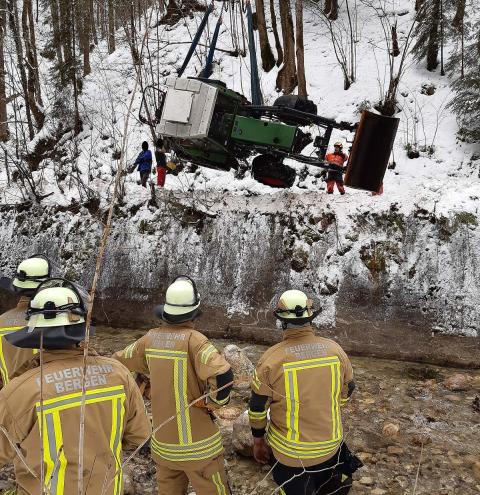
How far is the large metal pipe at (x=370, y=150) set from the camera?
5.42 m

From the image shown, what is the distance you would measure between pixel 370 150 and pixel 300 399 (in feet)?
12.1

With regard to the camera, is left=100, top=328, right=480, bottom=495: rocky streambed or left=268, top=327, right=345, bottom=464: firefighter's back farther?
left=100, top=328, right=480, bottom=495: rocky streambed

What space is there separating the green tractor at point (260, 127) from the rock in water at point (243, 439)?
327 centimetres

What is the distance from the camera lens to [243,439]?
4168mm

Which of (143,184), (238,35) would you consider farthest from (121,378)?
(238,35)

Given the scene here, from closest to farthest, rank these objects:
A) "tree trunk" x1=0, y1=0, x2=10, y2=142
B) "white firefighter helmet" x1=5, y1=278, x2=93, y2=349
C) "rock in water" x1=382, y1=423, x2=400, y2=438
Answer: "white firefighter helmet" x1=5, y1=278, x2=93, y2=349
"rock in water" x1=382, y1=423, x2=400, y2=438
"tree trunk" x1=0, y1=0, x2=10, y2=142

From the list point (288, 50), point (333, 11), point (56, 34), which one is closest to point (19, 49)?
point (56, 34)

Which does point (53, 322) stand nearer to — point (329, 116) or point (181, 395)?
point (181, 395)

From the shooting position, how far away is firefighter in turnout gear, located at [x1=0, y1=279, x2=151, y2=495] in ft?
6.49

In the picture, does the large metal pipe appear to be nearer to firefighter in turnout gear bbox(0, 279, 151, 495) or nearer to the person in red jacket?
the person in red jacket

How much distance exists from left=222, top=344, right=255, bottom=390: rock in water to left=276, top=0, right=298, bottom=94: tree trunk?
7.00 metres

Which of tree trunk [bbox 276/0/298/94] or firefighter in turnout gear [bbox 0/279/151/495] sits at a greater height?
tree trunk [bbox 276/0/298/94]

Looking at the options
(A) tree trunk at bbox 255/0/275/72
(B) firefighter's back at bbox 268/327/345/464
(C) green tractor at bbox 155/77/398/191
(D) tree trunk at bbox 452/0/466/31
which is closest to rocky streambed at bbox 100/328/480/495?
(B) firefighter's back at bbox 268/327/345/464

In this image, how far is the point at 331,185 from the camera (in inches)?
318
